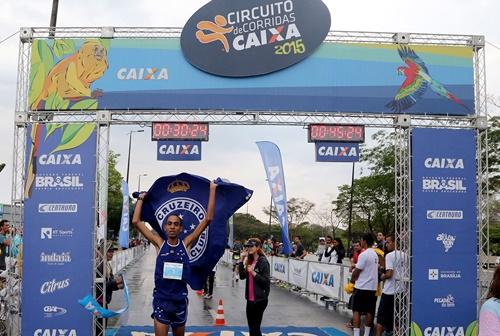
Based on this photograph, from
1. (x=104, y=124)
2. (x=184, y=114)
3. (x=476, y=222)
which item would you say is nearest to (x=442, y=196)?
(x=476, y=222)

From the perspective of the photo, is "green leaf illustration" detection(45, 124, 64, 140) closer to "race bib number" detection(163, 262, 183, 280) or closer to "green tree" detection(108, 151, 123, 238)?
"race bib number" detection(163, 262, 183, 280)

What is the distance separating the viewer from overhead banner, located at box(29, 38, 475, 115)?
33.3 feet

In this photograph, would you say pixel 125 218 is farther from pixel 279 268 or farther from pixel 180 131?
pixel 180 131

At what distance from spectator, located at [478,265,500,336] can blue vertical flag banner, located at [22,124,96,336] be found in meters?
6.95

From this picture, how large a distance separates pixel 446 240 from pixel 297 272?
33.2ft

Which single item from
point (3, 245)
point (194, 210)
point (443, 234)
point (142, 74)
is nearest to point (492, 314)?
point (194, 210)

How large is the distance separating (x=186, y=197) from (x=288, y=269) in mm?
14251

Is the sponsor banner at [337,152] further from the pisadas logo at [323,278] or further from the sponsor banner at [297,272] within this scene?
the sponsor banner at [297,272]

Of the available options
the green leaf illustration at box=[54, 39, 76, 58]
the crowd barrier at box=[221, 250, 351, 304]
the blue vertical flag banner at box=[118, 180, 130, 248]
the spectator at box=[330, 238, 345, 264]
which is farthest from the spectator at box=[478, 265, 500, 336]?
the blue vertical flag banner at box=[118, 180, 130, 248]

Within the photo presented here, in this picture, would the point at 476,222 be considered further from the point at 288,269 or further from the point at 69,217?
the point at 288,269

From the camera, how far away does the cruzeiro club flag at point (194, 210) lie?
7340 mm

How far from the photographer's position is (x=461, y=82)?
10.5 m

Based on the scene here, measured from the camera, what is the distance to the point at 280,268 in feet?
74.9

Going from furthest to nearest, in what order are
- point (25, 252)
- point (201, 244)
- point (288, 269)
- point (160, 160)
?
point (288, 269) < point (160, 160) < point (25, 252) < point (201, 244)
